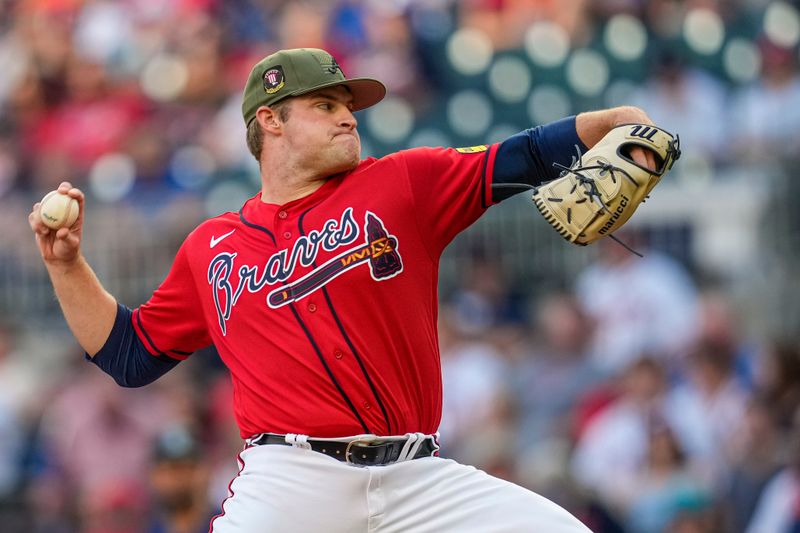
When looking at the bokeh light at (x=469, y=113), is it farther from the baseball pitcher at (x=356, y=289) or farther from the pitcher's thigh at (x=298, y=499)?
the pitcher's thigh at (x=298, y=499)

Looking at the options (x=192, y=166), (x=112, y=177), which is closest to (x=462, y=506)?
(x=192, y=166)

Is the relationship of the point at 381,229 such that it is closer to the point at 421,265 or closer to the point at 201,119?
the point at 421,265

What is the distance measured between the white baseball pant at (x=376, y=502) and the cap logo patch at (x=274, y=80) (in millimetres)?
1175

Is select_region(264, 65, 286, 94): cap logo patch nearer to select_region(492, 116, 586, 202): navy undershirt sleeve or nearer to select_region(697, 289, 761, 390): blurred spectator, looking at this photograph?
select_region(492, 116, 586, 202): navy undershirt sleeve

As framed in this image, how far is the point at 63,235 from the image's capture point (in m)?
4.51

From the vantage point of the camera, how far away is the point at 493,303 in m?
9.48

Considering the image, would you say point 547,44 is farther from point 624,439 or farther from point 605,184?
point 605,184

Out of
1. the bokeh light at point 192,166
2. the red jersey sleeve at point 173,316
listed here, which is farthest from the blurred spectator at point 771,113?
the red jersey sleeve at point 173,316

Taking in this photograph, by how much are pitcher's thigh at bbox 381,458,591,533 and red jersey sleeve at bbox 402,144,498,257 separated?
0.70 m

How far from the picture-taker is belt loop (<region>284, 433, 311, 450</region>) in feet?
13.6

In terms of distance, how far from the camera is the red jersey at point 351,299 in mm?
4184

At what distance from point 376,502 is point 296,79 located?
4.53ft

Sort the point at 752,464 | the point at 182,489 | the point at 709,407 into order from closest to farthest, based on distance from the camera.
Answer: the point at 182,489, the point at 752,464, the point at 709,407

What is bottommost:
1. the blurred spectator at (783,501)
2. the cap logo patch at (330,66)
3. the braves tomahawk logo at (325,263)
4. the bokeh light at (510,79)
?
the blurred spectator at (783,501)
